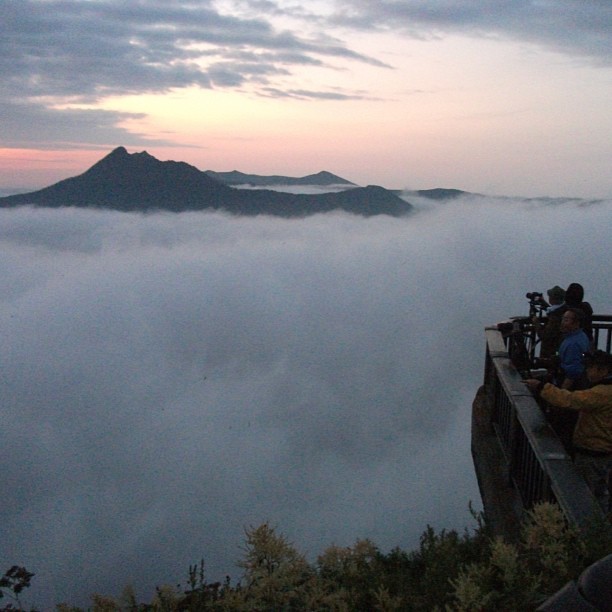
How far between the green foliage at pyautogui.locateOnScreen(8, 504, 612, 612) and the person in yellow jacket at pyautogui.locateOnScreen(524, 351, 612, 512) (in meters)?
1.56

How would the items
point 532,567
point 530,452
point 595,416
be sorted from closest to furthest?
1. point 532,567
2. point 595,416
3. point 530,452

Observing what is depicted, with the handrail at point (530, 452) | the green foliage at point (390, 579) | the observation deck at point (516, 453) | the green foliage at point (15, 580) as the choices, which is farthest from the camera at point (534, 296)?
the green foliage at point (15, 580)

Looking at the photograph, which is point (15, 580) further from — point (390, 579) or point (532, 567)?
point (532, 567)

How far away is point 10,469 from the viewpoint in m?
116

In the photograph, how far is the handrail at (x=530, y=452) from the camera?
3969 mm

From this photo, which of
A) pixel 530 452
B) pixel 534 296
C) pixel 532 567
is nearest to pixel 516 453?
pixel 530 452

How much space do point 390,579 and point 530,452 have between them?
7.46 ft

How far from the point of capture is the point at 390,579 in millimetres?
3334

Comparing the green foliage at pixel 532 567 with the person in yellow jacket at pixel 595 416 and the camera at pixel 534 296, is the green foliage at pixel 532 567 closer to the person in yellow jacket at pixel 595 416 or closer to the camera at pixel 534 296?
the person in yellow jacket at pixel 595 416

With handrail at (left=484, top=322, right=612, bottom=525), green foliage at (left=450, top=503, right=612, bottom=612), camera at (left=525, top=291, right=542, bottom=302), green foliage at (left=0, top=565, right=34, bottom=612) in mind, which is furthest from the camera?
camera at (left=525, top=291, right=542, bottom=302)

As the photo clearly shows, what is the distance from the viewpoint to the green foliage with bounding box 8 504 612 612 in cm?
296

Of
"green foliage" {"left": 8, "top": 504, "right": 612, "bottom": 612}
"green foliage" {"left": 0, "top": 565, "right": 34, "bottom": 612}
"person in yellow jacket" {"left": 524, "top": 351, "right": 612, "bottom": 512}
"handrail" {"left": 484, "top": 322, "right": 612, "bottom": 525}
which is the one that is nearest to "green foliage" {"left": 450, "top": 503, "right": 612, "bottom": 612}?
"green foliage" {"left": 8, "top": 504, "right": 612, "bottom": 612}

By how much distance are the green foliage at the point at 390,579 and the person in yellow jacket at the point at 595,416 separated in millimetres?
1558

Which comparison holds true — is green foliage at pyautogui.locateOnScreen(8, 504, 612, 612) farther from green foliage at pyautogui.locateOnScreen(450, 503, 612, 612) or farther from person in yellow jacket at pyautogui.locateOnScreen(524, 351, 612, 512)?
person in yellow jacket at pyautogui.locateOnScreen(524, 351, 612, 512)
